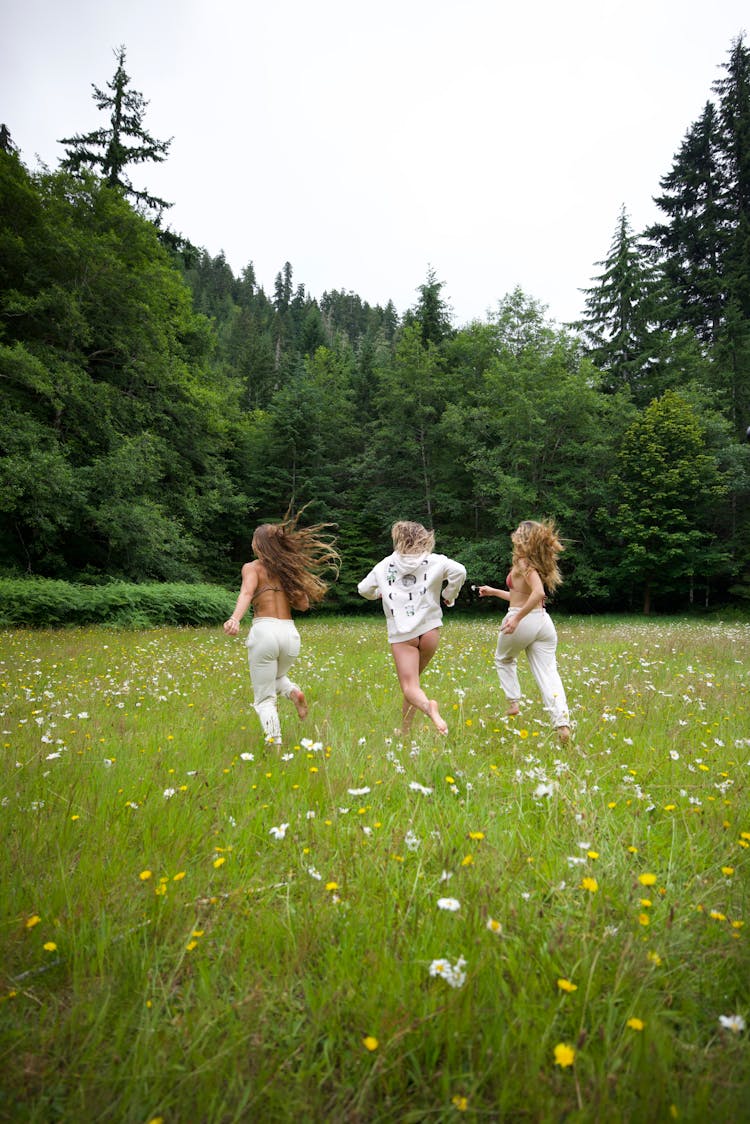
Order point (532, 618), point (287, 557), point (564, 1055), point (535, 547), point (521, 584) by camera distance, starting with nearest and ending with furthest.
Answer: point (564, 1055), point (287, 557), point (532, 618), point (535, 547), point (521, 584)

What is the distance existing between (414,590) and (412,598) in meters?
0.08

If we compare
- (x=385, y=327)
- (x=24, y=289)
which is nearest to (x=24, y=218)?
(x=24, y=289)

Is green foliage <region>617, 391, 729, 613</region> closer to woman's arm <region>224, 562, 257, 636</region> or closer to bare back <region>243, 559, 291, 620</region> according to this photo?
bare back <region>243, 559, 291, 620</region>

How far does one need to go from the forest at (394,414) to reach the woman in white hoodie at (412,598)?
16.3 m

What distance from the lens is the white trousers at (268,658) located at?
4773 millimetres

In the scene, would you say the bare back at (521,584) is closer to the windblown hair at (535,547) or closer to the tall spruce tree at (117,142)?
the windblown hair at (535,547)

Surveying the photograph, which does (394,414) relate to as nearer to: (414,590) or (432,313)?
(432,313)

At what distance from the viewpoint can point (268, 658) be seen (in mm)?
4820

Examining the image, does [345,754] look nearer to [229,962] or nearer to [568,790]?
[568,790]

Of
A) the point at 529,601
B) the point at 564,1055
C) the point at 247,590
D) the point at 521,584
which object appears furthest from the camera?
the point at 521,584

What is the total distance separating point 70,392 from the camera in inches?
758

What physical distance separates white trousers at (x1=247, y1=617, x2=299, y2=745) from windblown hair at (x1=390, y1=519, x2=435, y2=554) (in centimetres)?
139

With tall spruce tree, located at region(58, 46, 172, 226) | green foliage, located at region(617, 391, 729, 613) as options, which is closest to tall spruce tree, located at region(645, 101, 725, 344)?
green foliage, located at region(617, 391, 729, 613)

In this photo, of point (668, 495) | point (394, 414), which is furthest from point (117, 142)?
point (668, 495)
